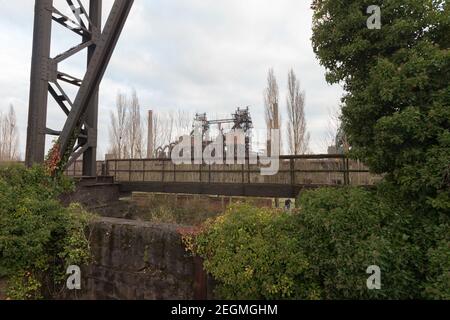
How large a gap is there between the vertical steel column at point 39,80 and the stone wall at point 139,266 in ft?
10.6

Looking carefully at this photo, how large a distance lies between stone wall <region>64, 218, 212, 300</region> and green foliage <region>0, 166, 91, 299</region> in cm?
29

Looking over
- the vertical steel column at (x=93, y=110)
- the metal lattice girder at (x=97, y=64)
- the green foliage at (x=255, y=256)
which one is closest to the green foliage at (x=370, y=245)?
the green foliage at (x=255, y=256)

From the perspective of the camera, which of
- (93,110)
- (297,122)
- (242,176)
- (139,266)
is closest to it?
(139,266)

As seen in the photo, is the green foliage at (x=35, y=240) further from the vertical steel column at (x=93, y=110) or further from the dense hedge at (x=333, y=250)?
the vertical steel column at (x=93, y=110)

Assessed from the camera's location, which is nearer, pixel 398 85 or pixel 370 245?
pixel 370 245

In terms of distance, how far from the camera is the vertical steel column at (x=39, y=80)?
625cm

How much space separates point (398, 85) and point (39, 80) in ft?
22.5

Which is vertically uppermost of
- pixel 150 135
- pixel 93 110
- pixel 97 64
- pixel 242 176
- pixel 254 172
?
pixel 150 135

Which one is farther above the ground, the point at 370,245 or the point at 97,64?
the point at 97,64

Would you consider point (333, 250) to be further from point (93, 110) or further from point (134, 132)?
point (134, 132)

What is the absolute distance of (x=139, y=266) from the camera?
3.92 meters

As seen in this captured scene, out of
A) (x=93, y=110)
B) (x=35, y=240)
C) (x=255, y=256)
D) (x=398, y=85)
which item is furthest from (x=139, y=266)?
(x=93, y=110)

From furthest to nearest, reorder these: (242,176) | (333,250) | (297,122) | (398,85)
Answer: (297,122), (242,176), (398,85), (333,250)

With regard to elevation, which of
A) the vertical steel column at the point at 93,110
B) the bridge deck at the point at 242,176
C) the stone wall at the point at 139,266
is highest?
the vertical steel column at the point at 93,110
